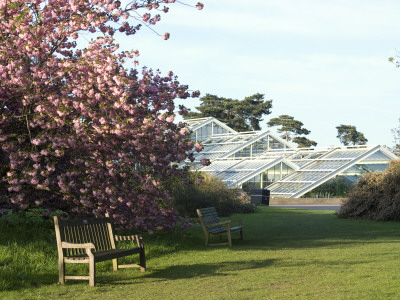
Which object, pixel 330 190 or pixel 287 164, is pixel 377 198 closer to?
pixel 330 190

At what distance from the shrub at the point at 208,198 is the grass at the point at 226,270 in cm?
616

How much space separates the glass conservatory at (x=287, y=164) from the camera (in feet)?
141

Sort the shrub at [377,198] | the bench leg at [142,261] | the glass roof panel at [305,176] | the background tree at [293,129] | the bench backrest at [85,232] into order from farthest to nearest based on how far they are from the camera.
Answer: the background tree at [293,129]
the glass roof panel at [305,176]
the shrub at [377,198]
the bench leg at [142,261]
the bench backrest at [85,232]

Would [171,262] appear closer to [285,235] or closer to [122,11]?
[122,11]

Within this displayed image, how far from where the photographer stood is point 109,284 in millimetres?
8664

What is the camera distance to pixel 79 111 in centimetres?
1052

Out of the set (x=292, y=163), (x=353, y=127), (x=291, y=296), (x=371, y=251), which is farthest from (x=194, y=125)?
(x=291, y=296)

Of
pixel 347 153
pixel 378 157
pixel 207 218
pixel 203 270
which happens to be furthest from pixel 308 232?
pixel 378 157

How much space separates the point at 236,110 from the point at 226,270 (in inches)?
2482

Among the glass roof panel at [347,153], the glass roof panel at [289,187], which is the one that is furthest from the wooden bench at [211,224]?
the glass roof panel at [347,153]

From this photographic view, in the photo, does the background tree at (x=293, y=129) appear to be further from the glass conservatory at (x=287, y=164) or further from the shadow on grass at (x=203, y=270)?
the shadow on grass at (x=203, y=270)

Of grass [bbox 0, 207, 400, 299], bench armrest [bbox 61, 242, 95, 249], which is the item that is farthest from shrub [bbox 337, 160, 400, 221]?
bench armrest [bbox 61, 242, 95, 249]

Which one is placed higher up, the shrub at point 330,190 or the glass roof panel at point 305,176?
the glass roof panel at point 305,176

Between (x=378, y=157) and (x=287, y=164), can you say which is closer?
(x=287, y=164)
